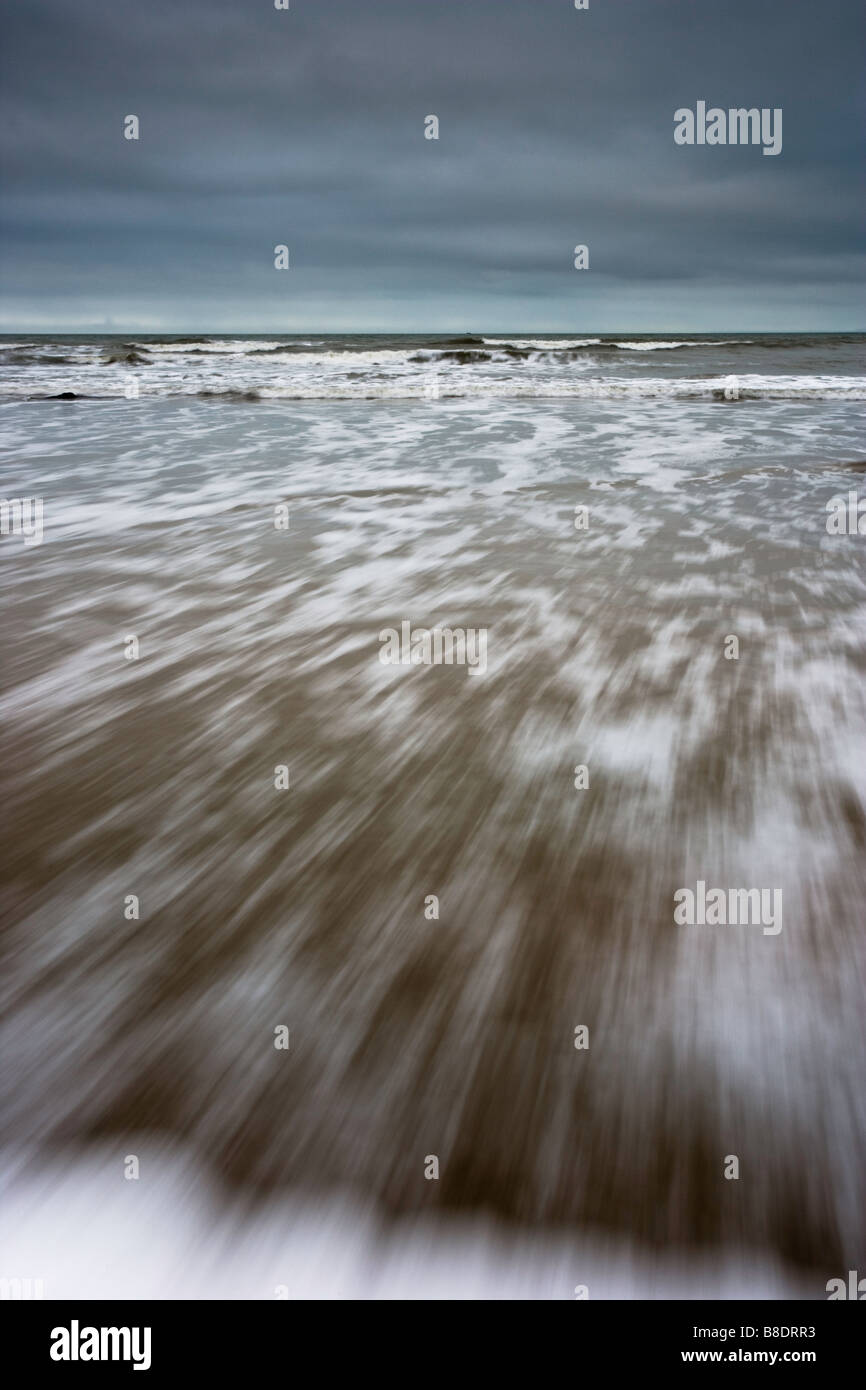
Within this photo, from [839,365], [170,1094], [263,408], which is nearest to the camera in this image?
[170,1094]

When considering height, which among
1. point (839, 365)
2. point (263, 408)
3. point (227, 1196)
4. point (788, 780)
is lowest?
point (227, 1196)

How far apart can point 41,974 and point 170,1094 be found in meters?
0.42

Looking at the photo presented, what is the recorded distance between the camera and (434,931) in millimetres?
1602

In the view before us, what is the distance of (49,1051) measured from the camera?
4.40 ft

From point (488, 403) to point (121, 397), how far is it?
7554 millimetres

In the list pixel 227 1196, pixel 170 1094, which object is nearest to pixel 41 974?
pixel 170 1094

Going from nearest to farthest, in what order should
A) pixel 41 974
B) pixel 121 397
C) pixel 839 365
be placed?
pixel 41 974 < pixel 121 397 < pixel 839 365

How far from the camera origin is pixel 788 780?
2.07 metres

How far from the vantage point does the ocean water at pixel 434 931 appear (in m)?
1.11

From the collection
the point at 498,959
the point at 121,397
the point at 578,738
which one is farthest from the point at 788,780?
the point at 121,397

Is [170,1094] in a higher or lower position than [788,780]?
lower

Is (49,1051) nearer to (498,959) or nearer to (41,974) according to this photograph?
(41,974)

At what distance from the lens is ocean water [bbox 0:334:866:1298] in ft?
3.65
